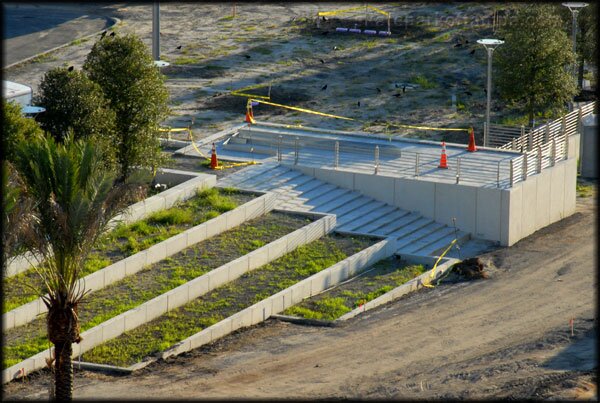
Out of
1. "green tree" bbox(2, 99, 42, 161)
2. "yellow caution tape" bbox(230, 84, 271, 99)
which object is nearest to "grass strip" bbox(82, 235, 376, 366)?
"green tree" bbox(2, 99, 42, 161)

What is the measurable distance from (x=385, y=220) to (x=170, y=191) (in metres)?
5.56

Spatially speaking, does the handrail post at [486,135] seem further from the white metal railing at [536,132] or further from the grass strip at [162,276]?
the grass strip at [162,276]

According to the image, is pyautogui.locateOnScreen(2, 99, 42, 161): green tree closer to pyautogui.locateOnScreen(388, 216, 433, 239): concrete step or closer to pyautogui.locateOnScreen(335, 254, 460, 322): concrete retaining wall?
pyautogui.locateOnScreen(335, 254, 460, 322): concrete retaining wall

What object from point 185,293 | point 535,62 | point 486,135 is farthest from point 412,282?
point 535,62

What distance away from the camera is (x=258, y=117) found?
46125 millimetres

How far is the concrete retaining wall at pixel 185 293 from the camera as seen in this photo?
2679cm

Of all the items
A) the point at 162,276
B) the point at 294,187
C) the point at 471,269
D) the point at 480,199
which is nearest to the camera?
the point at 162,276

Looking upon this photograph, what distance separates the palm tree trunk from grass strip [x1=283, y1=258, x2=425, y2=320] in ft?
25.1

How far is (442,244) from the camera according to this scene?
35.4 meters

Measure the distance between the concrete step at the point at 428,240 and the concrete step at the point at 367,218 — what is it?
4.16 feet

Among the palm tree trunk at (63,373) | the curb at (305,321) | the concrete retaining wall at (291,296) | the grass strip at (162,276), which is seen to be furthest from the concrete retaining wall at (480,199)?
the palm tree trunk at (63,373)

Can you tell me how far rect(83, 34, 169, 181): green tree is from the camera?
3403 cm

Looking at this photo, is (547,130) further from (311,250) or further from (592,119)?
(311,250)

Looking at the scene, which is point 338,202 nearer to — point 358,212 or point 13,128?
point 358,212
